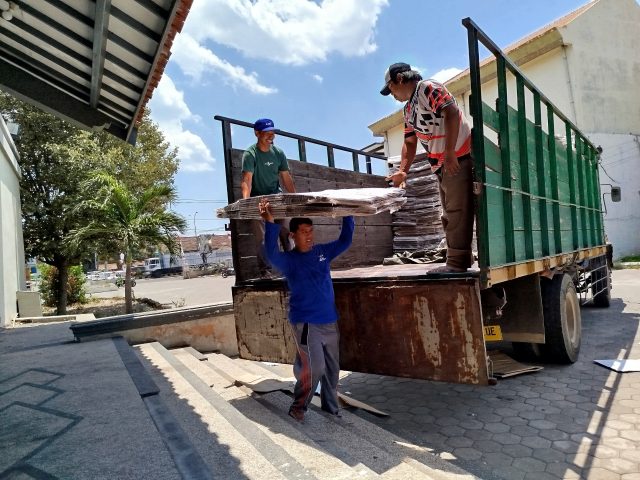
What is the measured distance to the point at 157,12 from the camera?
12.0 ft

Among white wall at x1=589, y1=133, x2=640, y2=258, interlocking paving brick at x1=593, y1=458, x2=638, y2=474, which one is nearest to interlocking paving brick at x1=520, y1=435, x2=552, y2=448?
interlocking paving brick at x1=593, y1=458, x2=638, y2=474

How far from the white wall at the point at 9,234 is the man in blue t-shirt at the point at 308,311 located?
7299 millimetres

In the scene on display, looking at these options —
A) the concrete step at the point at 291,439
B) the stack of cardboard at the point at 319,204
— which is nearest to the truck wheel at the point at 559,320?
the stack of cardboard at the point at 319,204

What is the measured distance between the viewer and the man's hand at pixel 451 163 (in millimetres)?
2832

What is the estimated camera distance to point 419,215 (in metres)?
5.80

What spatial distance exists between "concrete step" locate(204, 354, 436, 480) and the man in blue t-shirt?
13 centimetres

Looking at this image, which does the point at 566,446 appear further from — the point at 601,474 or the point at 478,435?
the point at 478,435

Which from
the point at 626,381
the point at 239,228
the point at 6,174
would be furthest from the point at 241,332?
the point at 6,174

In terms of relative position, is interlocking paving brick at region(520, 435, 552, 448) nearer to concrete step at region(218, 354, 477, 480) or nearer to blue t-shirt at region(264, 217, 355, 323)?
concrete step at region(218, 354, 477, 480)

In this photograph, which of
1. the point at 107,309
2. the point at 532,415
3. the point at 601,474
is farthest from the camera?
the point at 107,309

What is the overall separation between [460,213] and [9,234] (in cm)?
993

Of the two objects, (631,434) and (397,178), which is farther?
(397,178)

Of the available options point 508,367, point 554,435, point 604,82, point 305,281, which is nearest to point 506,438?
point 554,435

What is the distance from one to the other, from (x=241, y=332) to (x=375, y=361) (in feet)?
4.26
